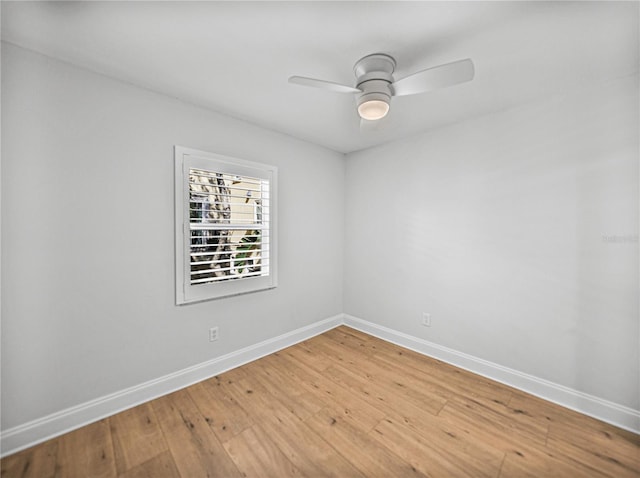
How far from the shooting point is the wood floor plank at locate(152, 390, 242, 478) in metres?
1.42

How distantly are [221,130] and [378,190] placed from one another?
182 cm

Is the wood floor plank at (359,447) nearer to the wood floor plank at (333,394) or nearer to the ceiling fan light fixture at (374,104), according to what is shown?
the wood floor plank at (333,394)

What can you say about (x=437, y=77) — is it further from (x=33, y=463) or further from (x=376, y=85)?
(x=33, y=463)

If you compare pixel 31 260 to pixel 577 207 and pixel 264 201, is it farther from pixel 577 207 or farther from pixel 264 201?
pixel 577 207

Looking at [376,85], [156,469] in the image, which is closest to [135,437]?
[156,469]

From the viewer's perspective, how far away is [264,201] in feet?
8.62

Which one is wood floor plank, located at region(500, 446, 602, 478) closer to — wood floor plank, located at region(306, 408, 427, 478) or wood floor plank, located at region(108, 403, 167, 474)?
wood floor plank, located at region(306, 408, 427, 478)

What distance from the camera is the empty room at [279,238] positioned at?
4.63 ft

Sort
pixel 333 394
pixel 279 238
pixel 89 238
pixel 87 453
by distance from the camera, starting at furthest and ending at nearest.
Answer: pixel 279 238 < pixel 333 394 < pixel 89 238 < pixel 87 453

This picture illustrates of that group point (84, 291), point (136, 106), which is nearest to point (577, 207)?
point (136, 106)

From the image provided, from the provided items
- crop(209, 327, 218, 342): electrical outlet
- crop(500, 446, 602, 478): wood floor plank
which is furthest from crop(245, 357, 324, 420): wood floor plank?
crop(500, 446, 602, 478): wood floor plank

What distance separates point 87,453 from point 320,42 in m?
2.67

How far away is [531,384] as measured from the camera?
6.82 feet

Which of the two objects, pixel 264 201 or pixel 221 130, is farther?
pixel 264 201
